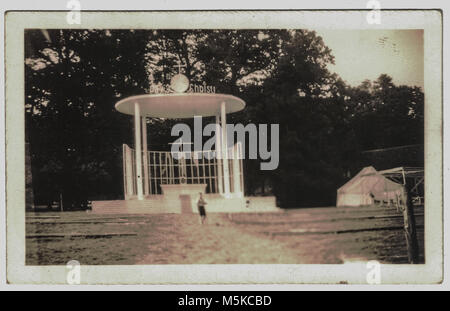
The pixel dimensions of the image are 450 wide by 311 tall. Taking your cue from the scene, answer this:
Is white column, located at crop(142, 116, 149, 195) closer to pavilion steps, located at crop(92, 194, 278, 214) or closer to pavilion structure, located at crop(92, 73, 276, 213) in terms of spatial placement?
pavilion structure, located at crop(92, 73, 276, 213)

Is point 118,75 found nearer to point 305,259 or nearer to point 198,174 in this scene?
point 198,174

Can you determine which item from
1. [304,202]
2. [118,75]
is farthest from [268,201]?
[118,75]

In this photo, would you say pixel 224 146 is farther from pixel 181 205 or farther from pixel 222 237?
pixel 222 237

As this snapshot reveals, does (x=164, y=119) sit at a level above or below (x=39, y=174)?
above

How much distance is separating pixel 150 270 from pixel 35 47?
3.22 m

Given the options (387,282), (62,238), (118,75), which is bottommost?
(387,282)

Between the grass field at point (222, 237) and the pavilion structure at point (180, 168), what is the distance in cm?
16

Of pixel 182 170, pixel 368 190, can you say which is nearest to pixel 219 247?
pixel 182 170

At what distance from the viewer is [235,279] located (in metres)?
6.85

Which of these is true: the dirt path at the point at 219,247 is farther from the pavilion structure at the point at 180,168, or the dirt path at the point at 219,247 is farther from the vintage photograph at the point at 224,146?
the pavilion structure at the point at 180,168

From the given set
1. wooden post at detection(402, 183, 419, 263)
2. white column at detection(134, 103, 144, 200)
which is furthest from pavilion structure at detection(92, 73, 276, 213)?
wooden post at detection(402, 183, 419, 263)

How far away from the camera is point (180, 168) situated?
284 inches

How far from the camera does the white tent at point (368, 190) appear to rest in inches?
281

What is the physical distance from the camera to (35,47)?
7086 millimetres
